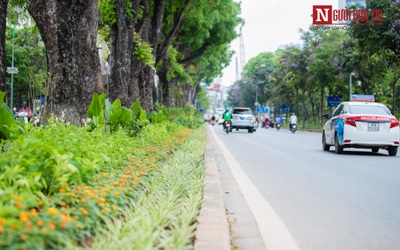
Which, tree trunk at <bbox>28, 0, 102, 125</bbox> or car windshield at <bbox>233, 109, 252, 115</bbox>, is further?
car windshield at <bbox>233, 109, 252, 115</bbox>

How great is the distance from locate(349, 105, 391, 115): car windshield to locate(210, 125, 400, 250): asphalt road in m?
3.02

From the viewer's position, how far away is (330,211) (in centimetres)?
608

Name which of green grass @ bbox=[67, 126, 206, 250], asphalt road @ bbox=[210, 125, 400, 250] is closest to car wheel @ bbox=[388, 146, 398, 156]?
asphalt road @ bbox=[210, 125, 400, 250]

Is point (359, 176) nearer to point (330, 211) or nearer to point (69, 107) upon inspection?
point (330, 211)

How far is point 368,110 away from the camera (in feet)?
49.7

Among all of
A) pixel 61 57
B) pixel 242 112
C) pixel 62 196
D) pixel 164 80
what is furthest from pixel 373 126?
pixel 242 112

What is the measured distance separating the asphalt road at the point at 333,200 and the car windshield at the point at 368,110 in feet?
9.90

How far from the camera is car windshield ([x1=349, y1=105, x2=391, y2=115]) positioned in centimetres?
1505

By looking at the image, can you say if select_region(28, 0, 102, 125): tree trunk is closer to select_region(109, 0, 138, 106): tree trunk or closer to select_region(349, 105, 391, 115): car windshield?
select_region(109, 0, 138, 106): tree trunk

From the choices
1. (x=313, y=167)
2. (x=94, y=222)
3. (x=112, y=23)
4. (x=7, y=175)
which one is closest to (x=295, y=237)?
(x=94, y=222)

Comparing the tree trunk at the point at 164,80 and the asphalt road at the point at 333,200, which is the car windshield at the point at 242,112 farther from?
the asphalt road at the point at 333,200

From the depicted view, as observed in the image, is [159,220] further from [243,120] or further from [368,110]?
[243,120]

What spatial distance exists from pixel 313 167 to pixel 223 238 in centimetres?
741

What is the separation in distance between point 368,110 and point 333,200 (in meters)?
8.93
